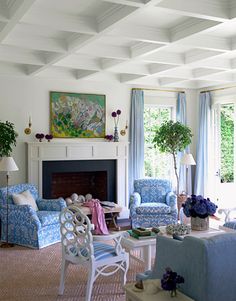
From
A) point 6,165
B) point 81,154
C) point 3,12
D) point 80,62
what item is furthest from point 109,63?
point 3,12

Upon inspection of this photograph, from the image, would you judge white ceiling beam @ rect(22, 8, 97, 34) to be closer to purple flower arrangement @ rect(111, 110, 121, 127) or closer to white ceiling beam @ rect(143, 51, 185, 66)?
white ceiling beam @ rect(143, 51, 185, 66)

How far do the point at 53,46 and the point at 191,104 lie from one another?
4353 mm

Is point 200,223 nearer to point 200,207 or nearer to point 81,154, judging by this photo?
point 200,207

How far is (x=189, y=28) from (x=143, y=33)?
51cm

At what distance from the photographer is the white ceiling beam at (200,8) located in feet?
11.4

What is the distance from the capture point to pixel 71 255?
13.5ft

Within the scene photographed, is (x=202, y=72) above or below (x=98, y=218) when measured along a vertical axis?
above

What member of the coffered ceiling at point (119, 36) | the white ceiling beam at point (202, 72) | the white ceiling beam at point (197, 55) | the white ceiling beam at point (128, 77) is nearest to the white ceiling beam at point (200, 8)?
the coffered ceiling at point (119, 36)

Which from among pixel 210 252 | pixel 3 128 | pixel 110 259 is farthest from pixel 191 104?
pixel 210 252

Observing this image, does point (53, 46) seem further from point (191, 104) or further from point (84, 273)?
point (191, 104)

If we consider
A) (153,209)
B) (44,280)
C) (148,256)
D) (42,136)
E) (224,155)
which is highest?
(42,136)

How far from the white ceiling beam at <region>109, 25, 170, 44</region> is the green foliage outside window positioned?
12.5 ft

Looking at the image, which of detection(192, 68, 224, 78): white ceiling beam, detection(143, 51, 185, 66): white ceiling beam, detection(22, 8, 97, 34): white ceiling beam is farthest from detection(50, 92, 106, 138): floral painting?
detection(22, 8, 97, 34): white ceiling beam

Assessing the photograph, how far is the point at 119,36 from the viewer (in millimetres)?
4344
